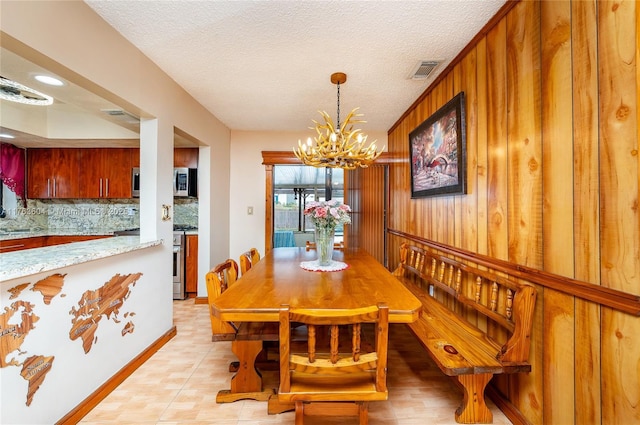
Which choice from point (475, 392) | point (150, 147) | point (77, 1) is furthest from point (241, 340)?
point (77, 1)

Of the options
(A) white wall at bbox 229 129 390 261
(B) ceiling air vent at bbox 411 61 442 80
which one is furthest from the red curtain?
(B) ceiling air vent at bbox 411 61 442 80

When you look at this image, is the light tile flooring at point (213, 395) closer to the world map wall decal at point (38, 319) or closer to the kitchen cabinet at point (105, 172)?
the world map wall decal at point (38, 319)

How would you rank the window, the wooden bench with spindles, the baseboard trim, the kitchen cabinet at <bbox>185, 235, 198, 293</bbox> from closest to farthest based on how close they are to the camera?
the wooden bench with spindles, the baseboard trim, the kitchen cabinet at <bbox>185, 235, 198, 293</bbox>, the window

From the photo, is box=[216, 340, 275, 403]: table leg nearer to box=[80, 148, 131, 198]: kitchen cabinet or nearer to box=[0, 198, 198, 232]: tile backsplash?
box=[0, 198, 198, 232]: tile backsplash

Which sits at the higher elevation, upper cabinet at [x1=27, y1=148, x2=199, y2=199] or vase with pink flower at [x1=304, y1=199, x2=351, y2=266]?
upper cabinet at [x1=27, y1=148, x2=199, y2=199]

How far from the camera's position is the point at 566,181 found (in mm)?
1260

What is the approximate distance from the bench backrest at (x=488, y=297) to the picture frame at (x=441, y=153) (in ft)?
2.04

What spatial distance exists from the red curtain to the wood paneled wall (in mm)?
5636

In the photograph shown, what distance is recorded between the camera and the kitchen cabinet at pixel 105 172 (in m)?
3.97

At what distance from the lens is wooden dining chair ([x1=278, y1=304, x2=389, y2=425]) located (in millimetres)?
1090

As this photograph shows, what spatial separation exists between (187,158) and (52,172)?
2035mm

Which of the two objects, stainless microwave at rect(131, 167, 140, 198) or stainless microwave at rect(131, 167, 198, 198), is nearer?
stainless microwave at rect(131, 167, 198, 198)

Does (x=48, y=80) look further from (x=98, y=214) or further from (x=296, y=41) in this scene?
(x=98, y=214)

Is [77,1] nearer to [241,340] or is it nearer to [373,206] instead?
[241,340]
